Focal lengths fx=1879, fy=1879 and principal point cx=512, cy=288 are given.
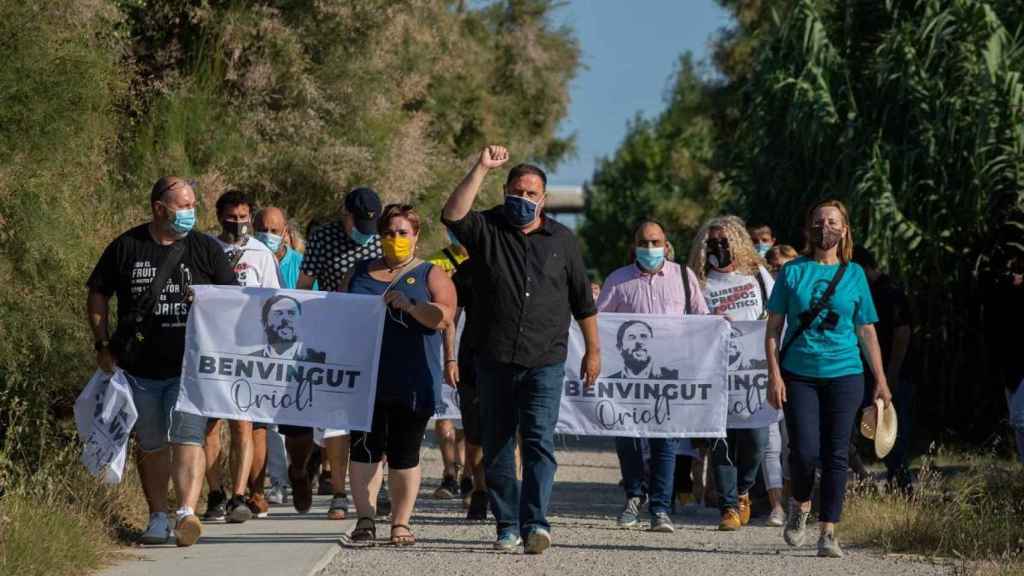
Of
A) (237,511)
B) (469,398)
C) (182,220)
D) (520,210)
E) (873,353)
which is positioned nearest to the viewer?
(520,210)

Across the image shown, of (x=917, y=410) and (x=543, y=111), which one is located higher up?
(x=543, y=111)

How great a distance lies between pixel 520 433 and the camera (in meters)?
10.6

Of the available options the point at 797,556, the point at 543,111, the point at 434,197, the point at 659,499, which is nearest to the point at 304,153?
the point at 434,197

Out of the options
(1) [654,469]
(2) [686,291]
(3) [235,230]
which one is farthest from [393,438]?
(2) [686,291]

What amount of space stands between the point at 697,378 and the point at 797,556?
2522mm

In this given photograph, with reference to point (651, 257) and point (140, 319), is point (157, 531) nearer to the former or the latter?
point (140, 319)

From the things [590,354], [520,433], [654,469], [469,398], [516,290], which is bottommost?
[654,469]

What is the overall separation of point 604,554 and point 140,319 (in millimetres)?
2937

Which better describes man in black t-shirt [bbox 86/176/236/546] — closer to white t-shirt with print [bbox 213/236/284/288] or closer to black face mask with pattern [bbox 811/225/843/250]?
white t-shirt with print [bbox 213/236/284/288]

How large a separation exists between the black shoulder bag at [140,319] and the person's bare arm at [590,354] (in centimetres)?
236

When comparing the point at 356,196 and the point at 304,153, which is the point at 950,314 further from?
the point at 356,196

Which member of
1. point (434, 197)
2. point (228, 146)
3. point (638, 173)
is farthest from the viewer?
point (638, 173)

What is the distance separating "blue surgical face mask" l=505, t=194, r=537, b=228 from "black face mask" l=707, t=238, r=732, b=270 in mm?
2816

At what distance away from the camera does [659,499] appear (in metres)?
12.2
